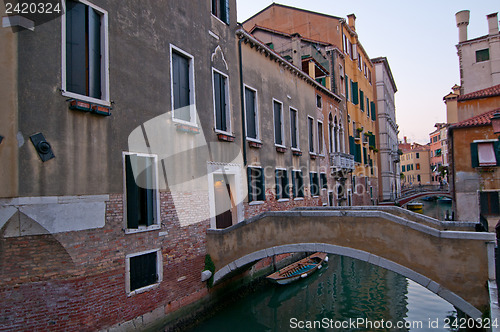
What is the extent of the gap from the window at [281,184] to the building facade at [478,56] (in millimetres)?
17917

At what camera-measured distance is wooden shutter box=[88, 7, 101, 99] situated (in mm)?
6266

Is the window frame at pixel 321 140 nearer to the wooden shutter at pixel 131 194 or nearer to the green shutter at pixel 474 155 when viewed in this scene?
the green shutter at pixel 474 155

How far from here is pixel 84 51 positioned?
20.3 ft

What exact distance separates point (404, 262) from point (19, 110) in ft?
24.0

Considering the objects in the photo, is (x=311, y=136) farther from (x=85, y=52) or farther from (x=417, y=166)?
(x=417, y=166)

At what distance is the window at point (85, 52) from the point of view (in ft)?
19.3

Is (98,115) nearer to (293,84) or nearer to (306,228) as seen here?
(306,228)

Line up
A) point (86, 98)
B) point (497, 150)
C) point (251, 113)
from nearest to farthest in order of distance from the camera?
point (86, 98) → point (251, 113) → point (497, 150)

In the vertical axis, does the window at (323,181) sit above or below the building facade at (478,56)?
below

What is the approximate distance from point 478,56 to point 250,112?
20211mm

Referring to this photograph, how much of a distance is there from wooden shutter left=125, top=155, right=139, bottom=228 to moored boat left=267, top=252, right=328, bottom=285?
18.8ft

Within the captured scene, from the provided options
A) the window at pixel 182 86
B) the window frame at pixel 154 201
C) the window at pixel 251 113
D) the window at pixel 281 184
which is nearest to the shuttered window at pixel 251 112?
the window at pixel 251 113

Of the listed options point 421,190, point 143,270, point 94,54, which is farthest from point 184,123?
point 421,190

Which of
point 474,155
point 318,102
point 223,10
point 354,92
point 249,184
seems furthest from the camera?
point 354,92
